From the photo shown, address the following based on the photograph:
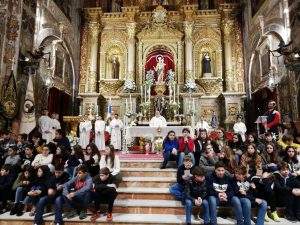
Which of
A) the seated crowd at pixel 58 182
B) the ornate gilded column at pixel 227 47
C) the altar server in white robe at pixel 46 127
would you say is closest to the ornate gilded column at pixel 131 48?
the ornate gilded column at pixel 227 47

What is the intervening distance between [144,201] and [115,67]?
1118cm

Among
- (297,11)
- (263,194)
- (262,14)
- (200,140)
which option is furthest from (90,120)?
(262,14)

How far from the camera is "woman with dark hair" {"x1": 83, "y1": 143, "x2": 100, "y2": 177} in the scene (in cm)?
630

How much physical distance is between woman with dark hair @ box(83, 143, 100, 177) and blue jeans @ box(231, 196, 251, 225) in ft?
9.16

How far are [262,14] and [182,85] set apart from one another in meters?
4.81

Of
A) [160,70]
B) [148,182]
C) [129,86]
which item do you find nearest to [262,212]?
[148,182]

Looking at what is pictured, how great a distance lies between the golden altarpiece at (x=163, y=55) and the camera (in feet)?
49.8

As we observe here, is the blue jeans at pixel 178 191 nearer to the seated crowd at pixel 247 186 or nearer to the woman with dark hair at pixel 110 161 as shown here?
the seated crowd at pixel 247 186

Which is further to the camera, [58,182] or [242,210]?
[58,182]

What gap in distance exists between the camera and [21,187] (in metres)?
5.85

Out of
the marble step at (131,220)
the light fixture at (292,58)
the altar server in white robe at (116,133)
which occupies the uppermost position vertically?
the light fixture at (292,58)

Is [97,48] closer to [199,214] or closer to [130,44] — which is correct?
[130,44]

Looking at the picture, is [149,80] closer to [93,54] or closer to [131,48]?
[131,48]

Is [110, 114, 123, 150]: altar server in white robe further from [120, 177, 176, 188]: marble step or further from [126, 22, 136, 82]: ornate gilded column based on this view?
[126, 22, 136, 82]: ornate gilded column
